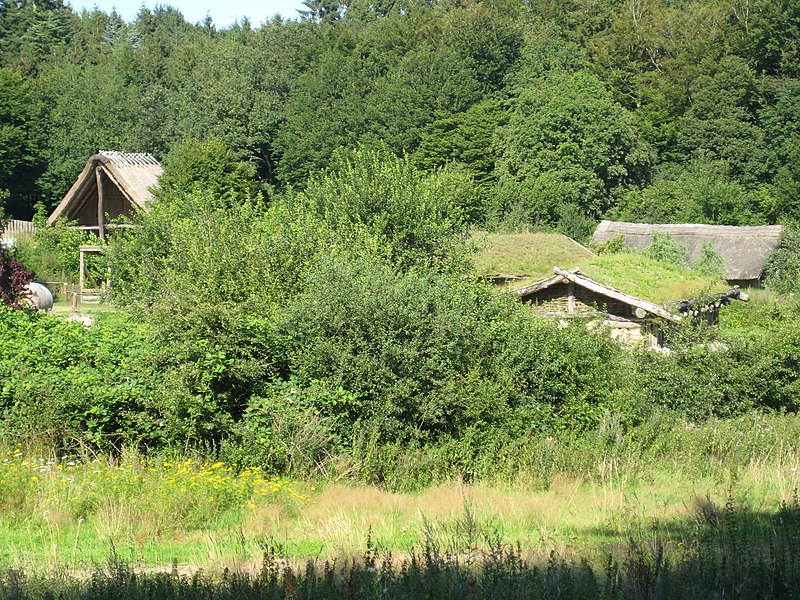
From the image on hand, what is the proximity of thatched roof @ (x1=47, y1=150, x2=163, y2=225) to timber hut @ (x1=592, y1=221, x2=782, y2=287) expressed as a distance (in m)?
21.8

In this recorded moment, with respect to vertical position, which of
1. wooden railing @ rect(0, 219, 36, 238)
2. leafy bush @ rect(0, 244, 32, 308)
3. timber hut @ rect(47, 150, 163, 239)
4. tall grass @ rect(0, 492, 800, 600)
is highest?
timber hut @ rect(47, 150, 163, 239)

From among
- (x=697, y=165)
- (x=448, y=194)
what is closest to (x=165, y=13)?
(x=697, y=165)

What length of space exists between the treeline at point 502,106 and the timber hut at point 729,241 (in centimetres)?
452

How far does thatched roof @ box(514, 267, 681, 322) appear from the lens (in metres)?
22.5

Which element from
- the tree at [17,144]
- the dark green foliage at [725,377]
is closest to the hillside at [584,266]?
the dark green foliage at [725,377]

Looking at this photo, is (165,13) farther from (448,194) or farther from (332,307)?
(332,307)

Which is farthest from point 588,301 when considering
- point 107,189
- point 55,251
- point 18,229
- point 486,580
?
point 18,229

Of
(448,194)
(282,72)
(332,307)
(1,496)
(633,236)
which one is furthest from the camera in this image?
(282,72)

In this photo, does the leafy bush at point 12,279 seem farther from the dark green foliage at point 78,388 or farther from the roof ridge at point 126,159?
the roof ridge at point 126,159

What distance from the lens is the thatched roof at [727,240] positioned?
41.7m

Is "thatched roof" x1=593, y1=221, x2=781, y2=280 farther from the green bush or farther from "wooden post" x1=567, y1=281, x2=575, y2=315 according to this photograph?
the green bush

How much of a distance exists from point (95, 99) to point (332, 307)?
57.8 metres

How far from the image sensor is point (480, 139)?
5356cm

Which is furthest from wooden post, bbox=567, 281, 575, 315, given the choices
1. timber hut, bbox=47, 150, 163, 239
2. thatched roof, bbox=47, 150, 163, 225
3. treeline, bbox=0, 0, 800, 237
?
timber hut, bbox=47, 150, 163, 239
